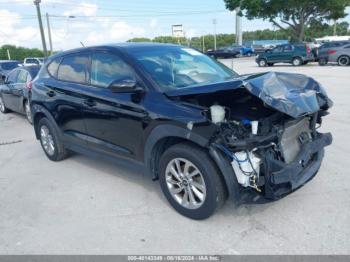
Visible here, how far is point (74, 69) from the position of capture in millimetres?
5199

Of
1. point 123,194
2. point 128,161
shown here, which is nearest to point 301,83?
point 128,161

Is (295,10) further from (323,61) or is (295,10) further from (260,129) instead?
(260,129)

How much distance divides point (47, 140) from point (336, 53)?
21710mm

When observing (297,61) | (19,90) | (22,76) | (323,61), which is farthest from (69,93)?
(297,61)

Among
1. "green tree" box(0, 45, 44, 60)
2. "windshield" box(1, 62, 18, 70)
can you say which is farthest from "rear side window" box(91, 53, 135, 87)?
"green tree" box(0, 45, 44, 60)

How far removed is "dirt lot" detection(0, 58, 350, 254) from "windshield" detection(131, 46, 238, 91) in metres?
1.13

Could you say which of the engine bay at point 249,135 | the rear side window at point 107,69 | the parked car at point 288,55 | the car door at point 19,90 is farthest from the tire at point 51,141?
the parked car at point 288,55

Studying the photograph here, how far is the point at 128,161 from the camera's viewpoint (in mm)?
4379

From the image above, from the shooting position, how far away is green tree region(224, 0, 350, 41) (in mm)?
37206

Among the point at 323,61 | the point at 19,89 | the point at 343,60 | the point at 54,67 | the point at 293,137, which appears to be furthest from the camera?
the point at 323,61

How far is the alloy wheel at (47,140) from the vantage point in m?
5.99

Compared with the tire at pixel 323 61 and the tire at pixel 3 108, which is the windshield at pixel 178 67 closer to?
the tire at pixel 3 108

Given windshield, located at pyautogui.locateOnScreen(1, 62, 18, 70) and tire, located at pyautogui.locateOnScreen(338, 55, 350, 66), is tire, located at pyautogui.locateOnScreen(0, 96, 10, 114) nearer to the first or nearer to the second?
windshield, located at pyautogui.locateOnScreen(1, 62, 18, 70)

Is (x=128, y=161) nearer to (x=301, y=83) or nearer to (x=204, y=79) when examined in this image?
(x=204, y=79)
